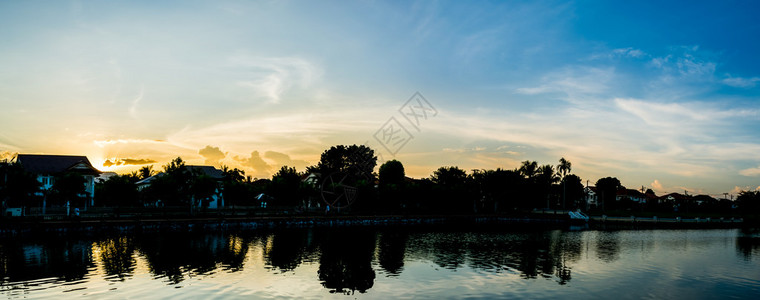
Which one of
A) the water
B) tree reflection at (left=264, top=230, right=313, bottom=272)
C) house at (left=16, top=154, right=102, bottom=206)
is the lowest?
tree reflection at (left=264, top=230, right=313, bottom=272)

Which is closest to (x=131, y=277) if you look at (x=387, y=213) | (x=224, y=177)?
(x=387, y=213)

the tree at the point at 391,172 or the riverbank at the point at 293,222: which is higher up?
the tree at the point at 391,172

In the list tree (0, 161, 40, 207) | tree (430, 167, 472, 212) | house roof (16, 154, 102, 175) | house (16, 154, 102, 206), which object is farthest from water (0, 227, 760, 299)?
tree (430, 167, 472, 212)

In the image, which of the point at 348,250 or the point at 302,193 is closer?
the point at 348,250

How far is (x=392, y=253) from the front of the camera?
5091cm

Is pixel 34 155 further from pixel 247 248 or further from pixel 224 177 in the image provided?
pixel 247 248

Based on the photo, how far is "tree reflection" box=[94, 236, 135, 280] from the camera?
36625 millimetres

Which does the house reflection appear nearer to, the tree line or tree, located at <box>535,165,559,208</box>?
the tree line

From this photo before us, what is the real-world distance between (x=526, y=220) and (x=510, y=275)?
8432 centimetres

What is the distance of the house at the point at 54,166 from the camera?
95.6 meters

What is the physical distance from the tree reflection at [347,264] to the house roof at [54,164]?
66.0 meters

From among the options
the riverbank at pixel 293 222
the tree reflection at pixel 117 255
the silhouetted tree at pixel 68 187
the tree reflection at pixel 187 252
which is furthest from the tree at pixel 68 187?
the tree reflection at pixel 117 255

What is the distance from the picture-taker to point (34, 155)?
98.7 metres

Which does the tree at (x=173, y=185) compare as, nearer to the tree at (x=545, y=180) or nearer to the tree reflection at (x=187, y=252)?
the tree reflection at (x=187, y=252)
